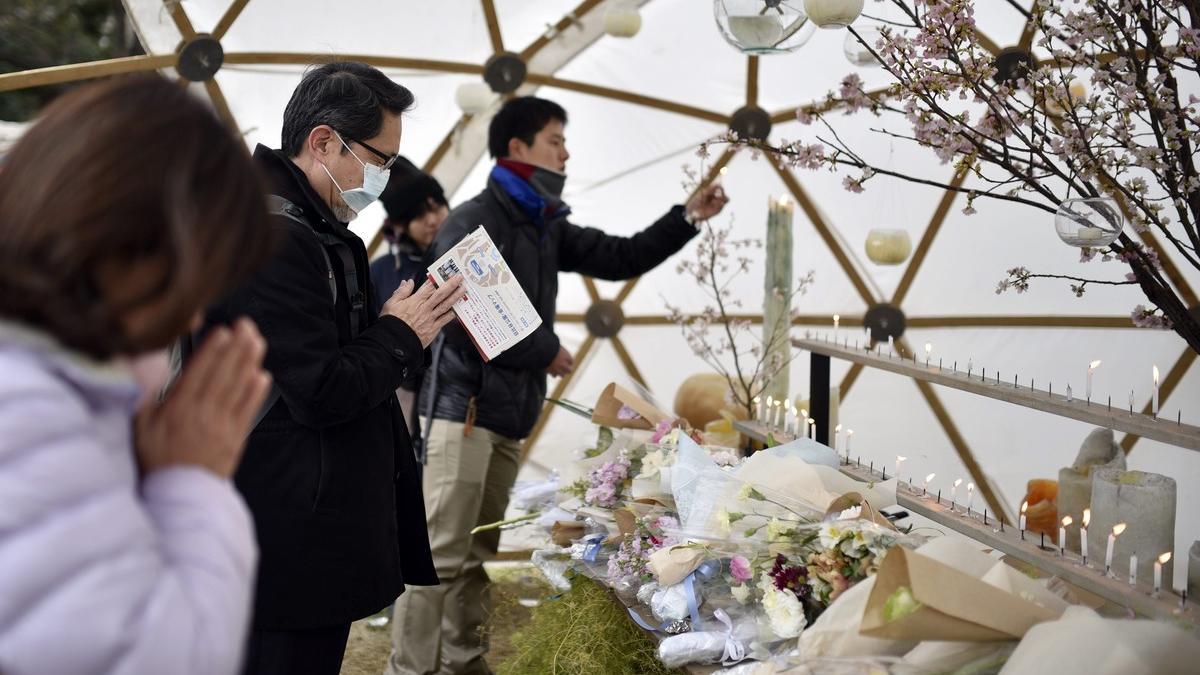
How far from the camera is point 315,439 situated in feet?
8.65

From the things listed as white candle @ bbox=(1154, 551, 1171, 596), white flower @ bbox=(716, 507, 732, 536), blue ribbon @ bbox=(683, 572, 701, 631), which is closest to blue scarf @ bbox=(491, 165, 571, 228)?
white flower @ bbox=(716, 507, 732, 536)

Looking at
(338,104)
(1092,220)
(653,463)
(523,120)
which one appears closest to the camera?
(1092,220)

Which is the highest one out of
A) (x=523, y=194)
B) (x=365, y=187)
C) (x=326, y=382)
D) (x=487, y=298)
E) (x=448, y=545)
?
(x=523, y=194)

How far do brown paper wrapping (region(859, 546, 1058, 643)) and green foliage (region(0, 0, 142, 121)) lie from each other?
57.3 ft

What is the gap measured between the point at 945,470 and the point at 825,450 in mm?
4175

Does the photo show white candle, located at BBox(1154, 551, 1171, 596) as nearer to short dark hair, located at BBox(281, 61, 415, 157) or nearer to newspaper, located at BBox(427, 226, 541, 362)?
newspaper, located at BBox(427, 226, 541, 362)

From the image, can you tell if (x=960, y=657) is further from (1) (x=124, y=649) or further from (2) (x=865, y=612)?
(1) (x=124, y=649)

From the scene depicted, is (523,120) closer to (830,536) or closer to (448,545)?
(448,545)

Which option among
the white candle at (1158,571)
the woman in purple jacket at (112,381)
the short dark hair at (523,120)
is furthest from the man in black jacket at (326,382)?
the short dark hair at (523,120)

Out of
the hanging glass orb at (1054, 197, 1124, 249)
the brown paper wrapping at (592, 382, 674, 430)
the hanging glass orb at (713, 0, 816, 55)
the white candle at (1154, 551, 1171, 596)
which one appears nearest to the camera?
the white candle at (1154, 551, 1171, 596)

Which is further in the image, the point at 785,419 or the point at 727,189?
the point at 727,189

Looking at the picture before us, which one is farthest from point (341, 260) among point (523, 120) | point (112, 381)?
point (523, 120)

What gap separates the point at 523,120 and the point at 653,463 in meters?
1.93

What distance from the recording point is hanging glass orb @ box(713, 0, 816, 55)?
12.5 feet
